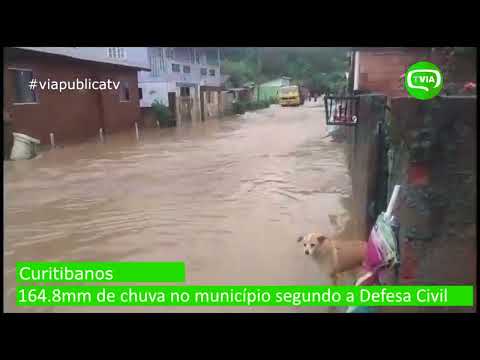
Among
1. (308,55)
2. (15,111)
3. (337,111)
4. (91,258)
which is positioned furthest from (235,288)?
(15,111)

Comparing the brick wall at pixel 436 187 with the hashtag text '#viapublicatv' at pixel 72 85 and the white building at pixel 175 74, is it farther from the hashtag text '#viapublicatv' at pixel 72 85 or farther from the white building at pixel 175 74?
the hashtag text '#viapublicatv' at pixel 72 85

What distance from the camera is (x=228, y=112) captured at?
4996 mm

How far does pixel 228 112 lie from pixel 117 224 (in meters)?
2.04

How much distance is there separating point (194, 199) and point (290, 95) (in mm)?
1535

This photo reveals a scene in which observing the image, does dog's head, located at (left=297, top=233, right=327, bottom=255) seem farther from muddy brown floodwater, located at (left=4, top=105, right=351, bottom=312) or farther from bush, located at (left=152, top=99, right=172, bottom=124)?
bush, located at (left=152, top=99, right=172, bottom=124)

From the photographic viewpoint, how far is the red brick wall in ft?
9.87

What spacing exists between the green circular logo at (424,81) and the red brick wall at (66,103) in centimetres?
203

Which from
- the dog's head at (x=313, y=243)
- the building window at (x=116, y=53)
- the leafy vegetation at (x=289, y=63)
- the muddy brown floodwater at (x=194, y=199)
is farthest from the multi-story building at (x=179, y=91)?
the dog's head at (x=313, y=243)

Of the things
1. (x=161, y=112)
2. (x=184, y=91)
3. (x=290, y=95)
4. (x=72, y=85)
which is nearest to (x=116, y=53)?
(x=72, y=85)

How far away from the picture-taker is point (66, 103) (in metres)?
3.53

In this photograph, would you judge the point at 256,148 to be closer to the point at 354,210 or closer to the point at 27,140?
the point at 354,210

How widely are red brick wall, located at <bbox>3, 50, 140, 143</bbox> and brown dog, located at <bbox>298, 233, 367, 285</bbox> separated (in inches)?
76.6

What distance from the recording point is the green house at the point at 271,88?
3.19m

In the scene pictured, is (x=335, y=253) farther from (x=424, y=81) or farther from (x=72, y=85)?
(x=72, y=85)
